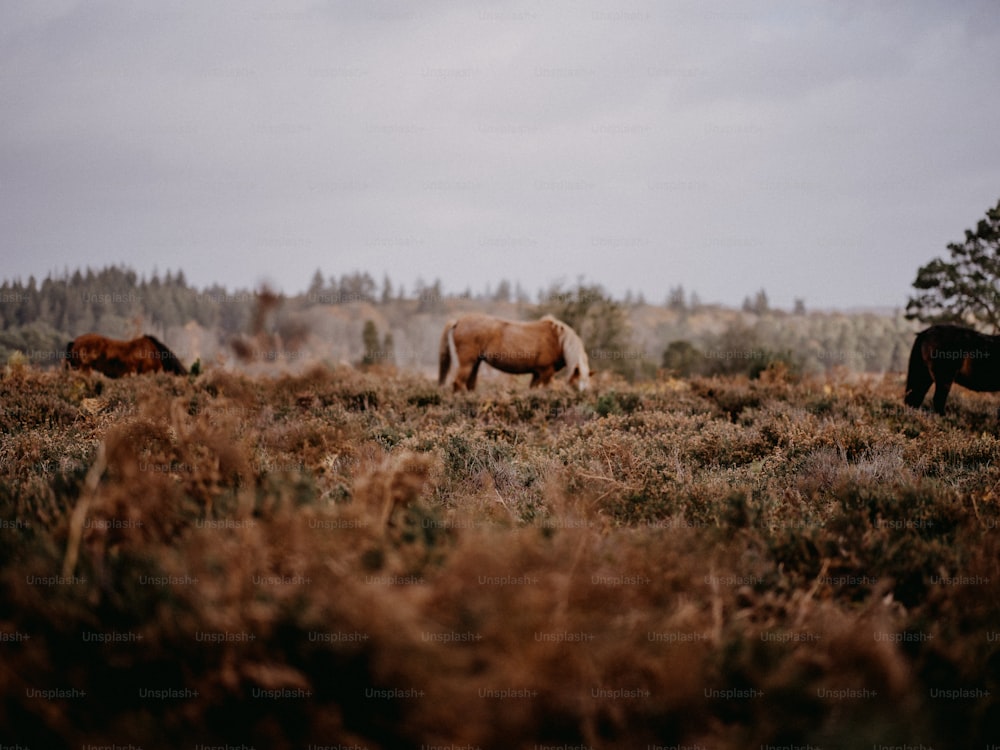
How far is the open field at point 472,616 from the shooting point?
5.86ft

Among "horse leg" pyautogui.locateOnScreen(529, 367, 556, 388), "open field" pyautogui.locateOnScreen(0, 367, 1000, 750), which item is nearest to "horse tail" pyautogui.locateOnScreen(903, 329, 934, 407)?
"open field" pyautogui.locateOnScreen(0, 367, 1000, 750)

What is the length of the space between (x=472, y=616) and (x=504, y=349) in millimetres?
10588

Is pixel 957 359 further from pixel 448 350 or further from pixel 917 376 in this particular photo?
A: pixel 448 350

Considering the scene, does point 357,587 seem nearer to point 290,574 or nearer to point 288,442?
point 290,574

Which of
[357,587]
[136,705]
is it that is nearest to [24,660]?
[136,705]

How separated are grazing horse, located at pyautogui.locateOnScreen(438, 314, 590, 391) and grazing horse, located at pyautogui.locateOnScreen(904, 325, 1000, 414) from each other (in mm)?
6008

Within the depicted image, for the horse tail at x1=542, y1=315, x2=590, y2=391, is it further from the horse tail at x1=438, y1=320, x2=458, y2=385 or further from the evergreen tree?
the evergreen tree

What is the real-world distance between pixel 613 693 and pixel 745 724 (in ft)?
1.62

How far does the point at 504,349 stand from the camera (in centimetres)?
1234

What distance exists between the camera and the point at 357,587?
1841mm

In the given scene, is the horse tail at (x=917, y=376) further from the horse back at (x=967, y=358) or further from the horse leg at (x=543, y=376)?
the horse leg at (x=543, y=376)

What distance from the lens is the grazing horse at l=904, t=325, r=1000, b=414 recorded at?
9102mm

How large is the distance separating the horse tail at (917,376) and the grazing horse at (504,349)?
5791mm

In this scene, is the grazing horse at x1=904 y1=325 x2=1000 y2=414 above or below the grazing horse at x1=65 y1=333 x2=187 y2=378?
above
